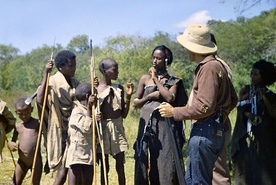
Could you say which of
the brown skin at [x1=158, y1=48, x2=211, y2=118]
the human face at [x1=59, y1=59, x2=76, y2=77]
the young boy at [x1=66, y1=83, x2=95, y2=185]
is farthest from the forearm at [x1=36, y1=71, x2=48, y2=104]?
the brown skin at [x1=158, y1=48, x2=211, y2=118]

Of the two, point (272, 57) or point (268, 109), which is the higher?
point (272, 57)

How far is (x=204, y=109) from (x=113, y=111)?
5.39 feet

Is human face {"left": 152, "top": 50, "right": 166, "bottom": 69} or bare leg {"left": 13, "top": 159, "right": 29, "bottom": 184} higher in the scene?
human face {"left": 152, "top": 50, "right": 166, "bottom": 69}

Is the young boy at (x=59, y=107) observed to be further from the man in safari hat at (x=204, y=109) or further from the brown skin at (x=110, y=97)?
the man in safari hat at (x=204, y=109)

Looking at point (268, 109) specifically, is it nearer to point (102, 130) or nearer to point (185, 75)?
point (102, 130)

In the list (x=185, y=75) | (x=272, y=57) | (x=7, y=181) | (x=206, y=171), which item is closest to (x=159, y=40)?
(x=185, y=75)

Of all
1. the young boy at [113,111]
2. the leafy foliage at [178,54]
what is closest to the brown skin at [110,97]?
the young boy at [113,111]

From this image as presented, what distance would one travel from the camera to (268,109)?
487 centimetres

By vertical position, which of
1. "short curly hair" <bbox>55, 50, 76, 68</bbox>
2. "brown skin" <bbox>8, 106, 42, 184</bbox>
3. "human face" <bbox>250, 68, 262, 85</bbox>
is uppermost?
"short curly hair" <bbox>55, 50, 76, 68</bbox>

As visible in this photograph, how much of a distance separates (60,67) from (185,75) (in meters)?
16.5

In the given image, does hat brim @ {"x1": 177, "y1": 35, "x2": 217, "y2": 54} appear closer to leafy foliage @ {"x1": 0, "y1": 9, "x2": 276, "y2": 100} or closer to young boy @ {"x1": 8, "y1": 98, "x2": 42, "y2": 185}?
young boy @ {"x1": 8, "y1": 98, "x2": 42, "y2": 185}

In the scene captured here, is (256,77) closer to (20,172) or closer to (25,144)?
(25,144)

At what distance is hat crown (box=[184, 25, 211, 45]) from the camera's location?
3.78m

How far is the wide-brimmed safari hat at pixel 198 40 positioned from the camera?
374 centimetres
